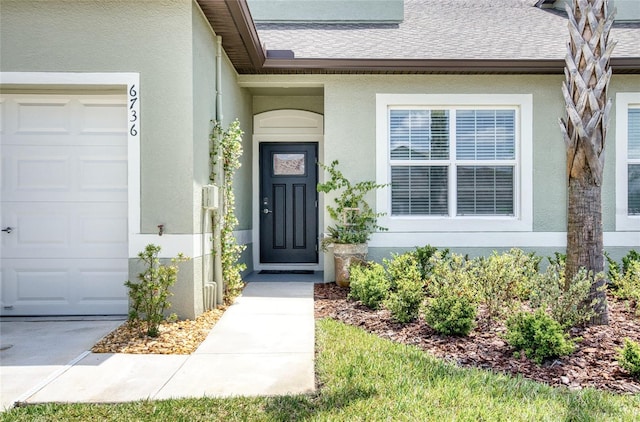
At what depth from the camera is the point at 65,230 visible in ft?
18.0

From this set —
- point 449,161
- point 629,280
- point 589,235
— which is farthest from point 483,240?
point 589,235

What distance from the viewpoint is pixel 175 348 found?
4.35m

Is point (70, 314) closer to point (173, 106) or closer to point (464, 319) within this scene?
point (173, 106)

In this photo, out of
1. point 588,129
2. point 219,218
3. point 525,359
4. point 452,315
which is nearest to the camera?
point 525,359

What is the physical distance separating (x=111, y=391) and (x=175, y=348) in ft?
3.22

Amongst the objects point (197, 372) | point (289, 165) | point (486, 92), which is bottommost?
point (197, 372)

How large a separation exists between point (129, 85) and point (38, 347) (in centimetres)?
277

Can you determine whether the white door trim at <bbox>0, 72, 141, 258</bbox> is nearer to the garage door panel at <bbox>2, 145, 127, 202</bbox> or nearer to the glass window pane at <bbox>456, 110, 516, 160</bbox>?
the garage door panel at <bbox>2, 145, 127, 202</bbox>

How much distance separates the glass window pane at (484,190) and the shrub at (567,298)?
3037mm

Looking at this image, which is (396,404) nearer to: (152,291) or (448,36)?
(152,291)

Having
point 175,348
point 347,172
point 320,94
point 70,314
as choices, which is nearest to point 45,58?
point 70,314

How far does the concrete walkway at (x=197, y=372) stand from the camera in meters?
3.36

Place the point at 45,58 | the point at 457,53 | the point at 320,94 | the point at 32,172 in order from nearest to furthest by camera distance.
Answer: the point at 45,58
the point at 32,172
the point at 457,53
the point at 320,94

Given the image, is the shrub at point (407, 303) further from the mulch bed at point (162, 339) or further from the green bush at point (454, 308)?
the mulch bed at point (162, 339)
